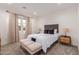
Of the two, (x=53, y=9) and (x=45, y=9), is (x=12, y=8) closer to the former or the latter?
(x=45, y=9)

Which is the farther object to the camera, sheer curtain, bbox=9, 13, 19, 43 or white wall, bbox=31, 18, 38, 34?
white wall, bbox=31, 18, 38, 34

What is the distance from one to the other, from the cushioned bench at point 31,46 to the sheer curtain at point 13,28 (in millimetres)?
193

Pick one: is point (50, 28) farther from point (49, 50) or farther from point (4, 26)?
point (4, 26)

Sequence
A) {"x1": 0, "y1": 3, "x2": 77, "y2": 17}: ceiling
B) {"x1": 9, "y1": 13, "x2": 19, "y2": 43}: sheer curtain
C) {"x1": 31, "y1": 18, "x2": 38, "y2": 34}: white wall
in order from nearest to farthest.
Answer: {"x1": 0, "y1": 3, "x2": 77, "y2": 17}: ceiling → {"x1": 9, "y1": 13, "x2": 19, "y2": 43}: sheer curtain → {"x1": 31, "y1": 18, "x2": 38, "y2": 34}: white wall

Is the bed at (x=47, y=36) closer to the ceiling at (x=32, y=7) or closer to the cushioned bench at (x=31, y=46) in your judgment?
the cushioned bench at (x=31, y=46)

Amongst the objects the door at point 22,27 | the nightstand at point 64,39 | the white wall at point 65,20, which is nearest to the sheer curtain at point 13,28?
the door at point 22,27

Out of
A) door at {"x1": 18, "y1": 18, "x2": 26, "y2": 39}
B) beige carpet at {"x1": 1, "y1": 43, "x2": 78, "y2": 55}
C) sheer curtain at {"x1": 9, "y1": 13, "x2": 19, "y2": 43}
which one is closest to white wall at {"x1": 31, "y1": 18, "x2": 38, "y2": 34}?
door at {"x1": 18, "y1": 18, "x2": 26, "y2": 39}

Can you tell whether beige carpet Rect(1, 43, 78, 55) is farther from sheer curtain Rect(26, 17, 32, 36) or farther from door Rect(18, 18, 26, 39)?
sheer curtain Rect(26, 17, 32, 36)

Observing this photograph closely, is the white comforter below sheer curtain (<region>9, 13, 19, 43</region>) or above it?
below

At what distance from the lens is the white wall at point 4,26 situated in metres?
1.54

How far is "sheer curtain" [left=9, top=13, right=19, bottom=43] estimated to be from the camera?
1.63 m

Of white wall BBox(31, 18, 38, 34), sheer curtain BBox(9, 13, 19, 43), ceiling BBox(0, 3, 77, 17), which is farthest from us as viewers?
white wall BBox(31, 18, 38, 34)

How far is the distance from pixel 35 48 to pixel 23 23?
2.13 feet

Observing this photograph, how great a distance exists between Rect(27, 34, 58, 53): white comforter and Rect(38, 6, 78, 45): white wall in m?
0.21
